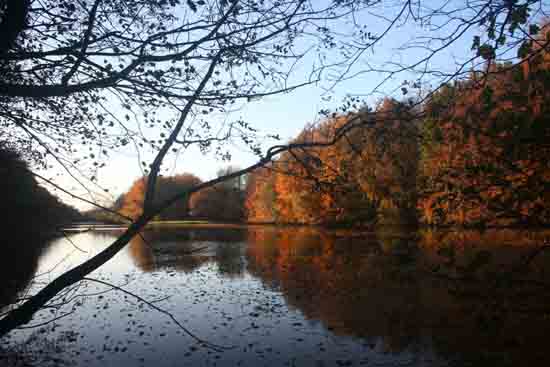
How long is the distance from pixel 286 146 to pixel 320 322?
287 inches

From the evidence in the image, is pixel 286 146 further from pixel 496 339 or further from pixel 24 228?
pixel 24 228

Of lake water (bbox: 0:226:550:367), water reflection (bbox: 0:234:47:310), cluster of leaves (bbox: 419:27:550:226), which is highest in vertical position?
cluster of leaves (bbox: 419:27:550:226)

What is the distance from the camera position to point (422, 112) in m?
2.98

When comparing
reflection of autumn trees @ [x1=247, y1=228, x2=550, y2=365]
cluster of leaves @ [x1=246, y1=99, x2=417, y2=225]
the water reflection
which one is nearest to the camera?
reflection of autumn trees @ [x1=247, y1=228, x2=550, y2=365]

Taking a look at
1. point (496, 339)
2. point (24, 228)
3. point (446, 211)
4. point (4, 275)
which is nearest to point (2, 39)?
point (446, 211)

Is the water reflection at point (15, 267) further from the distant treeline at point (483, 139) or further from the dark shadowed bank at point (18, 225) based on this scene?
the distant treeline at point (483, 139)

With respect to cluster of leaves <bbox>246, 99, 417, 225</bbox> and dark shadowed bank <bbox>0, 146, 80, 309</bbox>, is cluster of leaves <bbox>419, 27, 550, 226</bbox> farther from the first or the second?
dark shadowed bank <bbox>0, 146, 80, 309</bbox>

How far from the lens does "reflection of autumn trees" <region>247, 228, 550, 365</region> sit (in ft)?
7.97

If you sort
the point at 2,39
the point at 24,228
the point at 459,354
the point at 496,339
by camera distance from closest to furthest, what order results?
the point at 2,39 < the point at 459,354 < the point at 496,339 < the point at 24,228

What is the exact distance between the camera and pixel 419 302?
10805 mm

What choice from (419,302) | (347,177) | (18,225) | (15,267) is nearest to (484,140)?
(347,177)

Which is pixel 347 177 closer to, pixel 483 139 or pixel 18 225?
pixel 483 139

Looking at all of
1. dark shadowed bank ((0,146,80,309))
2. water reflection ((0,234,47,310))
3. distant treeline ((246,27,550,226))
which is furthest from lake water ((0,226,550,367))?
dark shadowed bank ((0,146,80,309))

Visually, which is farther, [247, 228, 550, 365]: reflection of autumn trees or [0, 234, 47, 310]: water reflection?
[0, 234, 47, 310]: water reflection
